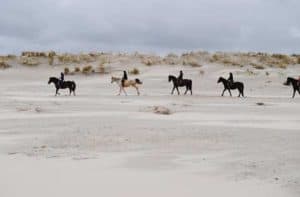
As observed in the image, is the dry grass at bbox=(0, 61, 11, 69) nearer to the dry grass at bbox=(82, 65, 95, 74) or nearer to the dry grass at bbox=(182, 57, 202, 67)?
the dry grass at bbox=(82, 65, 95, 74)

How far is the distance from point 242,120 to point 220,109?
4401 mm

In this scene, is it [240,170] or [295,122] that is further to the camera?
[295,122]

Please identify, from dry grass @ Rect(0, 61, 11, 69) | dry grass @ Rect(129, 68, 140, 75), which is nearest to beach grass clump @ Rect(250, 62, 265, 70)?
dry grass @ Rect(129, 68, 140, 75)

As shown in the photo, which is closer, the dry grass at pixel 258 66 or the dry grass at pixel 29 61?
the dry grass at pixel 258 66

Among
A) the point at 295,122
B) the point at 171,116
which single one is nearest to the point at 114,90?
the point at 171,116

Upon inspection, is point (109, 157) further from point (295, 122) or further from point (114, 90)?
point (114, 90)

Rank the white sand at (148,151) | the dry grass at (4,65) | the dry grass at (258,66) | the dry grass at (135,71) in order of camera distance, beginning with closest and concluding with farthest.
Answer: the white sand at (148,151) < the dry grass at (135,71) < the dry grass at (258,66) < the dry grass at (4,65)

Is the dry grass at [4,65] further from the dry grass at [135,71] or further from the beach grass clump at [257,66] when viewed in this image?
the beach grass clump at [257,66]

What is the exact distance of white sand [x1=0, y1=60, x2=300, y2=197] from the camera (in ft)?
29.0

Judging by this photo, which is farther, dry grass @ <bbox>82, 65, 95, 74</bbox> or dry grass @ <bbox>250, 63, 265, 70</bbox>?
dry grass @ <bbox>250, 63, 265, 70</bbox>

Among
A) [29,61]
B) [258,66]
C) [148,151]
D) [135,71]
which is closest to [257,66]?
[258,66]

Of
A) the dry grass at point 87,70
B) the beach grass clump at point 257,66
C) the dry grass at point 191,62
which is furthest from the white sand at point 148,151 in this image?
the dry grass at point 191,62

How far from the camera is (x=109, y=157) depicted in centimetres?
1161

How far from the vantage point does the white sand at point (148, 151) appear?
8.84m
